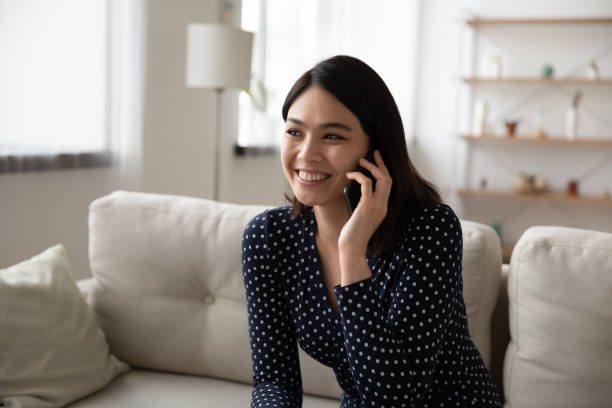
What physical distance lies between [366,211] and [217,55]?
76.4 inches

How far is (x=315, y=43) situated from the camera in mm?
4746

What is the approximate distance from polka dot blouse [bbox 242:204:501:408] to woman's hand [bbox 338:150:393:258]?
2.5 inches

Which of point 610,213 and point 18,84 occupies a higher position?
point 18,84

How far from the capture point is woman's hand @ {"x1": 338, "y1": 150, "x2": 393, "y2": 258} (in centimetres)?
112

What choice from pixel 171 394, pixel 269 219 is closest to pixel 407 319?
pixel 269 219

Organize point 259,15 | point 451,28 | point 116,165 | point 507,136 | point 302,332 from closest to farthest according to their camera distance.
→ point 302,332 → point 116,165 → point 259,15 → point 507,136 → point 451,28

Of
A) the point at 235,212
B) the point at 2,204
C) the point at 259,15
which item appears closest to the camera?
the point at 235,212

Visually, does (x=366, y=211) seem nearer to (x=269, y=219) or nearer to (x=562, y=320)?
(x=269, y=219)

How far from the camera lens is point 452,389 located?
1185mm

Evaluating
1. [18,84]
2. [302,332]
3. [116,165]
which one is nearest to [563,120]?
[116,165]

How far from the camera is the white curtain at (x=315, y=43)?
419 centimetres

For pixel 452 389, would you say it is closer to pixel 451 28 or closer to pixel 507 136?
pixel 507 136

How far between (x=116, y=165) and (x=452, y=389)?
7.23 ft

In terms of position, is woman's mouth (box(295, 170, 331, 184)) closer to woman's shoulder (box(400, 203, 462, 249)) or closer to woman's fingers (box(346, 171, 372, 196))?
woman's fingers (box(346, 171, 372, 196))
